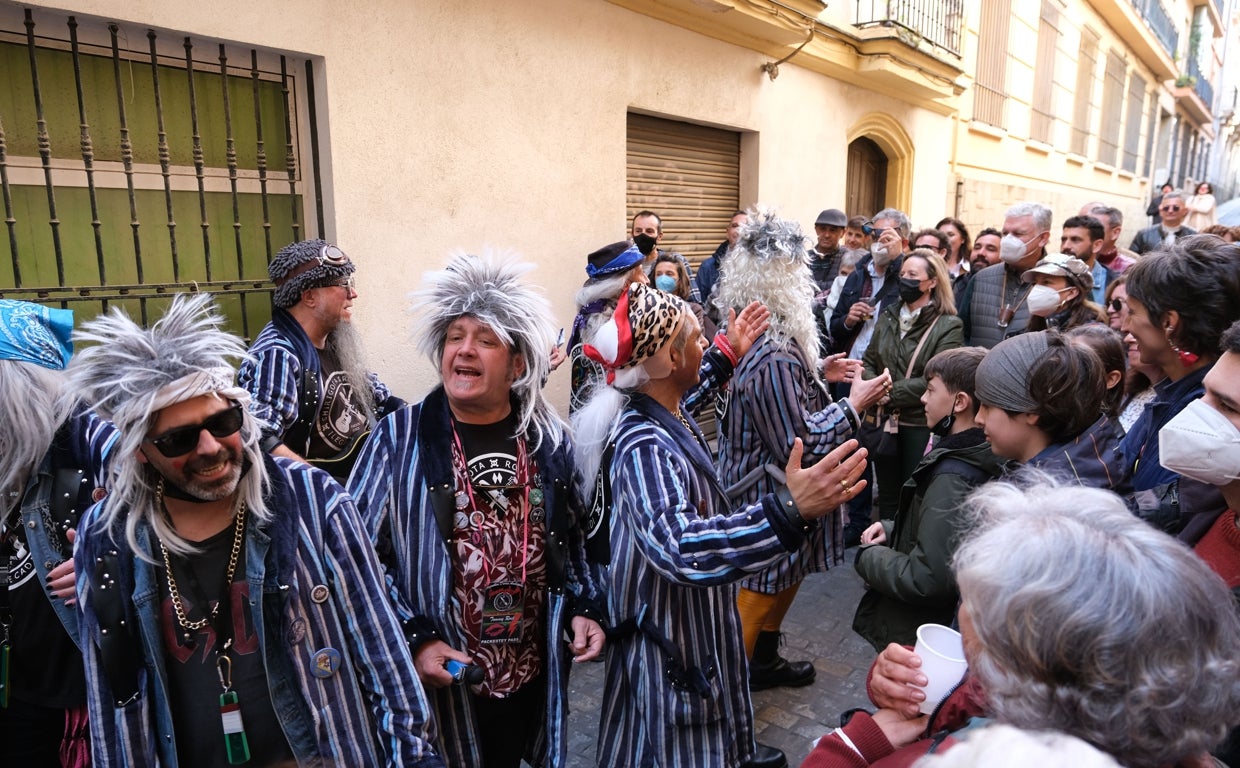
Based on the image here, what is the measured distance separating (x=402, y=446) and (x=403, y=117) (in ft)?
11.3

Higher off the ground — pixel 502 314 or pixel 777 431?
pixel 502 314

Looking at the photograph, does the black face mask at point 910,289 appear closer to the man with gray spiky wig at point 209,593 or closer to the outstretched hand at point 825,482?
the outstretched hand at point 825,482

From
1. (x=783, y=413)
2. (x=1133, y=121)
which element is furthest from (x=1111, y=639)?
(x=1133, y=121)

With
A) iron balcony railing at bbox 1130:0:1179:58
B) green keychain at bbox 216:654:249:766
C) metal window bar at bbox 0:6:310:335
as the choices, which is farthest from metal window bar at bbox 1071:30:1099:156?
green keychain at bbox 216:654:249:766

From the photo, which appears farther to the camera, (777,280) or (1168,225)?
(1168,225)

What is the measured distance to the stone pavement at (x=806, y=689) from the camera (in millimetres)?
3215

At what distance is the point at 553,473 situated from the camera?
2.23 m

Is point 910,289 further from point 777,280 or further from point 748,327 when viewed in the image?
point 748,327

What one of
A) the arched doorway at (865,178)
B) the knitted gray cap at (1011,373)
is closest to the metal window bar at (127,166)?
the knitted gray cap at (1011,373)

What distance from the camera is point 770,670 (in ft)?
11.8

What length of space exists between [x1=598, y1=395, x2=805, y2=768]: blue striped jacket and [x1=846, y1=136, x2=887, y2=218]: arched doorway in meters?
9.41

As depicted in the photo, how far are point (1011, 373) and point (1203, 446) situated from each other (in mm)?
599

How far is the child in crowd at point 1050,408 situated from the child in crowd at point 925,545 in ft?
0.35

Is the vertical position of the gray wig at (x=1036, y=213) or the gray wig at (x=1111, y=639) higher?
the gray wig at (x=1036, y=213)
